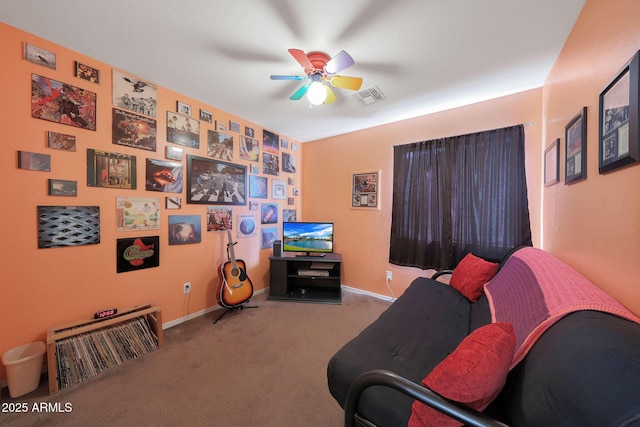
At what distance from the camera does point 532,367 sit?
27.1 inches

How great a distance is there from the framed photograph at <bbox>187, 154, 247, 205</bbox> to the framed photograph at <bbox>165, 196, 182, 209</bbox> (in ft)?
0.32

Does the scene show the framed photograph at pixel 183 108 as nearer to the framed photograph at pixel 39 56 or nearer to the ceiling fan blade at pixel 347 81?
the framed photograph at pixel 39 56

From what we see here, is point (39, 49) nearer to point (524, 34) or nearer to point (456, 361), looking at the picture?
point (456, 361)

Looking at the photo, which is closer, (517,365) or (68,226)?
(517,365)

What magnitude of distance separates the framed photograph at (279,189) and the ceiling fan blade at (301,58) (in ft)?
Result: 6.62

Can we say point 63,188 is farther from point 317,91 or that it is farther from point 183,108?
point 317,91

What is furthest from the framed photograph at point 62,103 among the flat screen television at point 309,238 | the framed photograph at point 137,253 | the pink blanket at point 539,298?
the pink blanket at point 539,298

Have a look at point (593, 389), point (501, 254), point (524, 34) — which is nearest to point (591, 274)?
point (593, 389)

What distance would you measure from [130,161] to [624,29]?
3.23m

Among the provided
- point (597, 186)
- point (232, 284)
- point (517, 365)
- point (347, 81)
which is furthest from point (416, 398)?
point (232, 284)

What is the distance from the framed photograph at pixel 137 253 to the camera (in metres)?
2.01

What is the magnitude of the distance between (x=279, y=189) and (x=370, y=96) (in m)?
1.90

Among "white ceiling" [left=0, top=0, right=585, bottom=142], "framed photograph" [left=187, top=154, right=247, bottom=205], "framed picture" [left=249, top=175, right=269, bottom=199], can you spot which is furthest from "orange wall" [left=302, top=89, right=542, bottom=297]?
"framed photograph" [left=187, top=154, right=247, bottom=205]

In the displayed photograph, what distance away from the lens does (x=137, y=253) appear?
211cm
